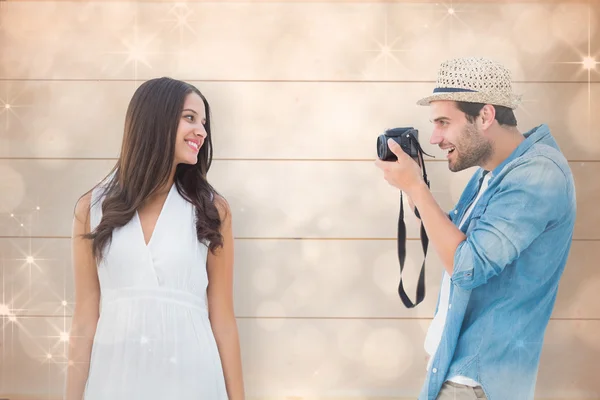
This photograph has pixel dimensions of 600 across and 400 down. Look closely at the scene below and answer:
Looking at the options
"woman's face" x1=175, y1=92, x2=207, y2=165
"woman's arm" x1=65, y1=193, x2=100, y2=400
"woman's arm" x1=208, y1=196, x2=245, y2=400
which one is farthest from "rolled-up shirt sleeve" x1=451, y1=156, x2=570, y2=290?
"woman's arm" x1=65, y1=193, x2=100, y2=400

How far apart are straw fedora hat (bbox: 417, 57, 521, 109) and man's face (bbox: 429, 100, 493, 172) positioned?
33 mm

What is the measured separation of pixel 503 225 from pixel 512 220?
0.07 feet

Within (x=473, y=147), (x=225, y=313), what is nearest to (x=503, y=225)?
(x=473, y=147)

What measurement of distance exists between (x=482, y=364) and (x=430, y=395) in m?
0.14

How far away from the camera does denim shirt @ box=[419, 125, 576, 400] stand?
4.57 ft

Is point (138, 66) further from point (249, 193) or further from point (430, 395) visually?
point (430, 395)

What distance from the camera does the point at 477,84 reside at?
5.04 ft

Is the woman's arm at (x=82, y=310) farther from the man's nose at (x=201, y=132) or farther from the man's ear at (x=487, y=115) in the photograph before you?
the man's ear at (x=487, y=115)

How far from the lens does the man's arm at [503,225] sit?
1388 mm

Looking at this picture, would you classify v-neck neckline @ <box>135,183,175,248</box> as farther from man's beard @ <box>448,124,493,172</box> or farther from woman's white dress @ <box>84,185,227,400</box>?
man's beard @ <box>448,124,493,172</box>

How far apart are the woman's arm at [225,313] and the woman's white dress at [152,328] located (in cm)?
4

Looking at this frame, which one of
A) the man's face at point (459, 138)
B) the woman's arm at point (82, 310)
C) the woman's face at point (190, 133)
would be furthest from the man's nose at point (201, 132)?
the man's face at point (459, 138)

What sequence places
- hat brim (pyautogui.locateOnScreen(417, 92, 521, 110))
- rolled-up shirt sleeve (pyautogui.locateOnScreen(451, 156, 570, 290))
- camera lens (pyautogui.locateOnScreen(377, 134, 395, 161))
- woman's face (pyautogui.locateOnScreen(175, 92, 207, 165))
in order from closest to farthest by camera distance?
rolled-up shirt sleeve (pyautogui.locateOnScreen(451, 156, 570, 290))
hat brim (pyautogui.locateOnScreen(417, 92, 521, 110))
camera lens (pyautogui.locateOnScreen(377, 134, 395, 161))
woman's face (pyautogui.locateOnScreen(175, 92, 207, 165))

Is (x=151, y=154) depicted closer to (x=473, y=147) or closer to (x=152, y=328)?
(x=152, y=328)
